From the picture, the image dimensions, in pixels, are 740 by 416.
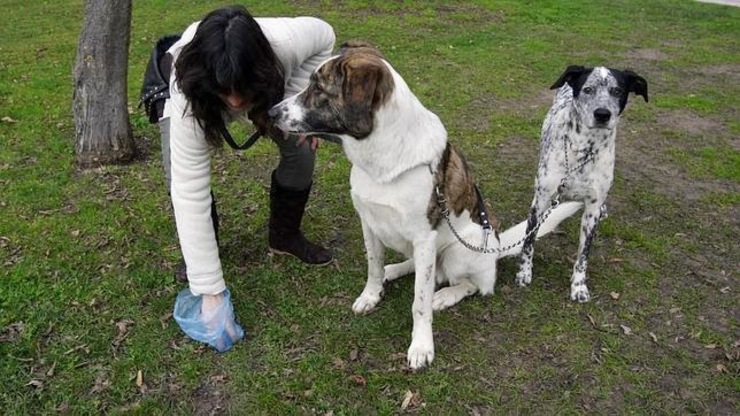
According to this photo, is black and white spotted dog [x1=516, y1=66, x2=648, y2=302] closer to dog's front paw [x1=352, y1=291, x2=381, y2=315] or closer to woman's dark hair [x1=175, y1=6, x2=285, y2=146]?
dog's front paw [x1=352, y1=291, x2=381, y2=315]

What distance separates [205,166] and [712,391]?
288 cm

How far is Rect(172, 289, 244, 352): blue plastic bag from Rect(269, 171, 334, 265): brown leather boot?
849 mm

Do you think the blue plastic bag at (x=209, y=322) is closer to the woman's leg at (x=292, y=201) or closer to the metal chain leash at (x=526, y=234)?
the woman's leg at (x=292, y=201)

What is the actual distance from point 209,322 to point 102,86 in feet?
9.76

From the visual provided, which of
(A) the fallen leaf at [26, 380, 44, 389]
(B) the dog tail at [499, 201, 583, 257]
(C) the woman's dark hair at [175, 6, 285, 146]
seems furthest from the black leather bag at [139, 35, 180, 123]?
(B) the dog tail at [499, 201, 583, 257]

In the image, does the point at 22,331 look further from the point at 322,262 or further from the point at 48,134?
the point at 48,134

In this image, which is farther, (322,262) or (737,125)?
(737,125)

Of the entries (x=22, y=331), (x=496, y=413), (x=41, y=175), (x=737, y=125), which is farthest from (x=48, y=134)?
(x=737, y=125)

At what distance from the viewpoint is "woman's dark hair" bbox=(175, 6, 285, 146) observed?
8.20 feet

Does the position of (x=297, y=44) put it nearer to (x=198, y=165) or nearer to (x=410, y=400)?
(x=198, y=165)

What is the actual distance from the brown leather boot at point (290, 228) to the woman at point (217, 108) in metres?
0.03

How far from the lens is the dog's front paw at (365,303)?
3.69 meters

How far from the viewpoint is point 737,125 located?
268 inches

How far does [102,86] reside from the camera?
5238mm
